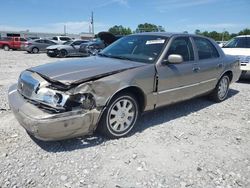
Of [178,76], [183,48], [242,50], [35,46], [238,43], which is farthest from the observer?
[35,46]

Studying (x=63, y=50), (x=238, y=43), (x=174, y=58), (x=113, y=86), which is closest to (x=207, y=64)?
(x=174, y=58)

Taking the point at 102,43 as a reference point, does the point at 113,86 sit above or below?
below

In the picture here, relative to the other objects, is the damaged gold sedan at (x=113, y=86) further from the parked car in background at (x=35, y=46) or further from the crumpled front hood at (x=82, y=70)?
the parked car in background at (x=35, y=46)

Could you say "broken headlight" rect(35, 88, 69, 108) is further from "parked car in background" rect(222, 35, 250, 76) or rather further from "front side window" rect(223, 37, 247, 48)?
"front side window" rect(223, 37, 247, 48)

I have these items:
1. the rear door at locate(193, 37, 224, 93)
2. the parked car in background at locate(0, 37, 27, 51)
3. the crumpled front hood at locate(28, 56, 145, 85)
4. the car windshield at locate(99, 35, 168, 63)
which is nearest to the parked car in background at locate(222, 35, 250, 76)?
the rear door at locate(193, 37, 224, 93)

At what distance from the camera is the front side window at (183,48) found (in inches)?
173

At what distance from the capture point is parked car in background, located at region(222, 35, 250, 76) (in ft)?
26.7

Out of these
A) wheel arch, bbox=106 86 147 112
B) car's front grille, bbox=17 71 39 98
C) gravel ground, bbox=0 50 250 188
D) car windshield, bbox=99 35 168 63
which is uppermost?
car windshield, bbox=99 35 168 63

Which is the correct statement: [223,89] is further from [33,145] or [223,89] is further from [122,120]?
[33,145]

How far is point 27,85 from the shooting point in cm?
348

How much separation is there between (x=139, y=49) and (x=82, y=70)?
4.56 ft

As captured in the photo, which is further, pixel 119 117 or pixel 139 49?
pixel 139 49

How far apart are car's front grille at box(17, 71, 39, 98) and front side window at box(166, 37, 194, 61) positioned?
227cm

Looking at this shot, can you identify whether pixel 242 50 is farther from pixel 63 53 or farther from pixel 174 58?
pixel 63 53
